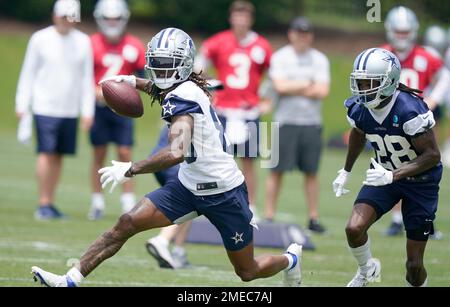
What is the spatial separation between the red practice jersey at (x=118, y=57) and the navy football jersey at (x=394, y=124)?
159 inches

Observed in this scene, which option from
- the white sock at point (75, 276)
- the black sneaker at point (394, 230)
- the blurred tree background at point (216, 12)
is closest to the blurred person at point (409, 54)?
the black sneaker at point (394, 230)

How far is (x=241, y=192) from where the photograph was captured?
5793 mm

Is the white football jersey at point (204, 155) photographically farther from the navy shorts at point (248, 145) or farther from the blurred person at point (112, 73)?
the blurred person at point (112, 73)

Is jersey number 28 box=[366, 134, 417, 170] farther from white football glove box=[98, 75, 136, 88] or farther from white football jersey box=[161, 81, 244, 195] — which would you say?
white football glove box=[98, 75, 136, 88]

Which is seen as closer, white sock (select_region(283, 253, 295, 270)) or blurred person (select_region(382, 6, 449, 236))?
white sock (select_region(283, 253, 295, 270))

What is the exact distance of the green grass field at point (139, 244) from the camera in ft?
22.2

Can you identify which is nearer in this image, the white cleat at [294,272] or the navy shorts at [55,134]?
the white cleat at [294,272]

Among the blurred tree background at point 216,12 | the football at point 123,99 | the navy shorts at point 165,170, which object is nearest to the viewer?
the football at point 123,99

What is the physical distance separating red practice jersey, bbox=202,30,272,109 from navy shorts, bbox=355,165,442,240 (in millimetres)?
3851

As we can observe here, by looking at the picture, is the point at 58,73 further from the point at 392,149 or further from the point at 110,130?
the point at 392,149

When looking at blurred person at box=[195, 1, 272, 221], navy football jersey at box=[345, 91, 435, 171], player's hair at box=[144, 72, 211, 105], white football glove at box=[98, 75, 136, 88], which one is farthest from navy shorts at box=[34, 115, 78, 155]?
navy football jersey at box=[345, 91, 435, 171]

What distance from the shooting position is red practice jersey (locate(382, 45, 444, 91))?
910 centimetres

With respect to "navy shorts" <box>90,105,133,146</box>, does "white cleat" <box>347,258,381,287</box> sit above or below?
below

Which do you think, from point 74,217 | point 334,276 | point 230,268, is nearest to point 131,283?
point 230,268
